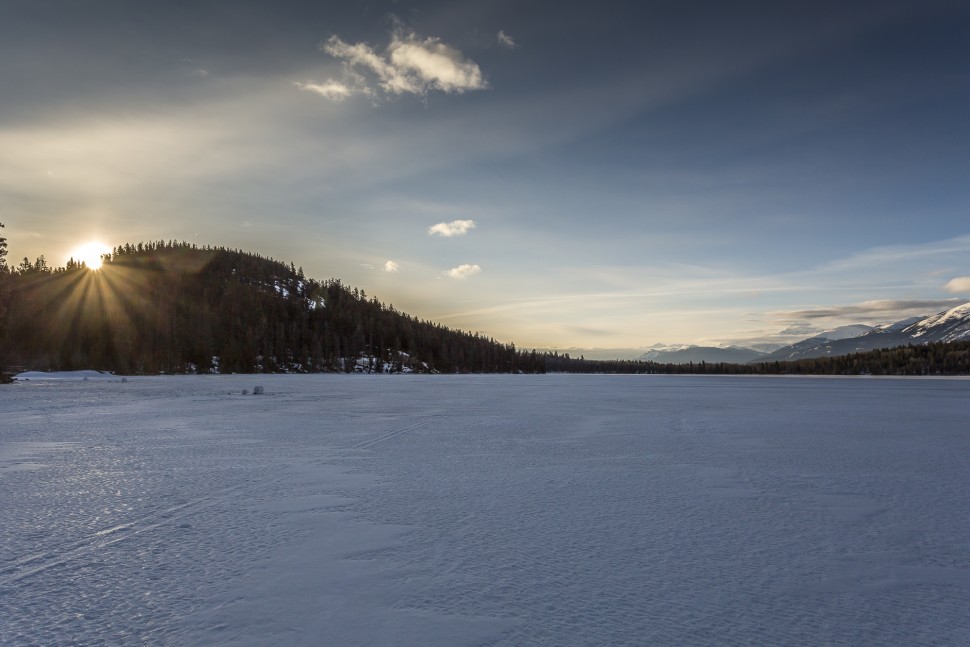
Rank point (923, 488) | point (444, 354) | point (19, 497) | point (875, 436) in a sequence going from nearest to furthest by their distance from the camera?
point (19, 497) < point (923, 488) < point (875, 436) < point (444, 354)

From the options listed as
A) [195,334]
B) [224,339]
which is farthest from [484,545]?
[224,339]

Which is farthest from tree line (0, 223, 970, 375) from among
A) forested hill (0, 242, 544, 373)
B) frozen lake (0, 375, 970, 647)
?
frozen lake (0, 375, 970, 647)

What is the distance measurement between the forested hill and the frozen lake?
12442 cm

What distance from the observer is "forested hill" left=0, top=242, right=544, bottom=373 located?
414 feet

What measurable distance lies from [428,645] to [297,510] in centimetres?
432

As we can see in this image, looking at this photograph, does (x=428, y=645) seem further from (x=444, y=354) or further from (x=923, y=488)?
(x=444, y=354)

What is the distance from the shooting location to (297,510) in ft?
24.4

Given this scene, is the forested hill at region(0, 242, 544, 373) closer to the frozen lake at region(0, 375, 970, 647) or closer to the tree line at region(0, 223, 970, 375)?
the tree line at region(0, 223, 970, 375)

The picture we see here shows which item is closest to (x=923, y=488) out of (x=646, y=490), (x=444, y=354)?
(x=646, y=490)

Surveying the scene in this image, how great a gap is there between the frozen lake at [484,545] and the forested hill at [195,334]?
124 m

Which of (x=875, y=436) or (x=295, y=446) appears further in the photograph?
(x=875, y=436)

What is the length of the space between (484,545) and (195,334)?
161572mm

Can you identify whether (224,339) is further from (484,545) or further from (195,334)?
(484,545)

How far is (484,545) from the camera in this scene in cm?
595
